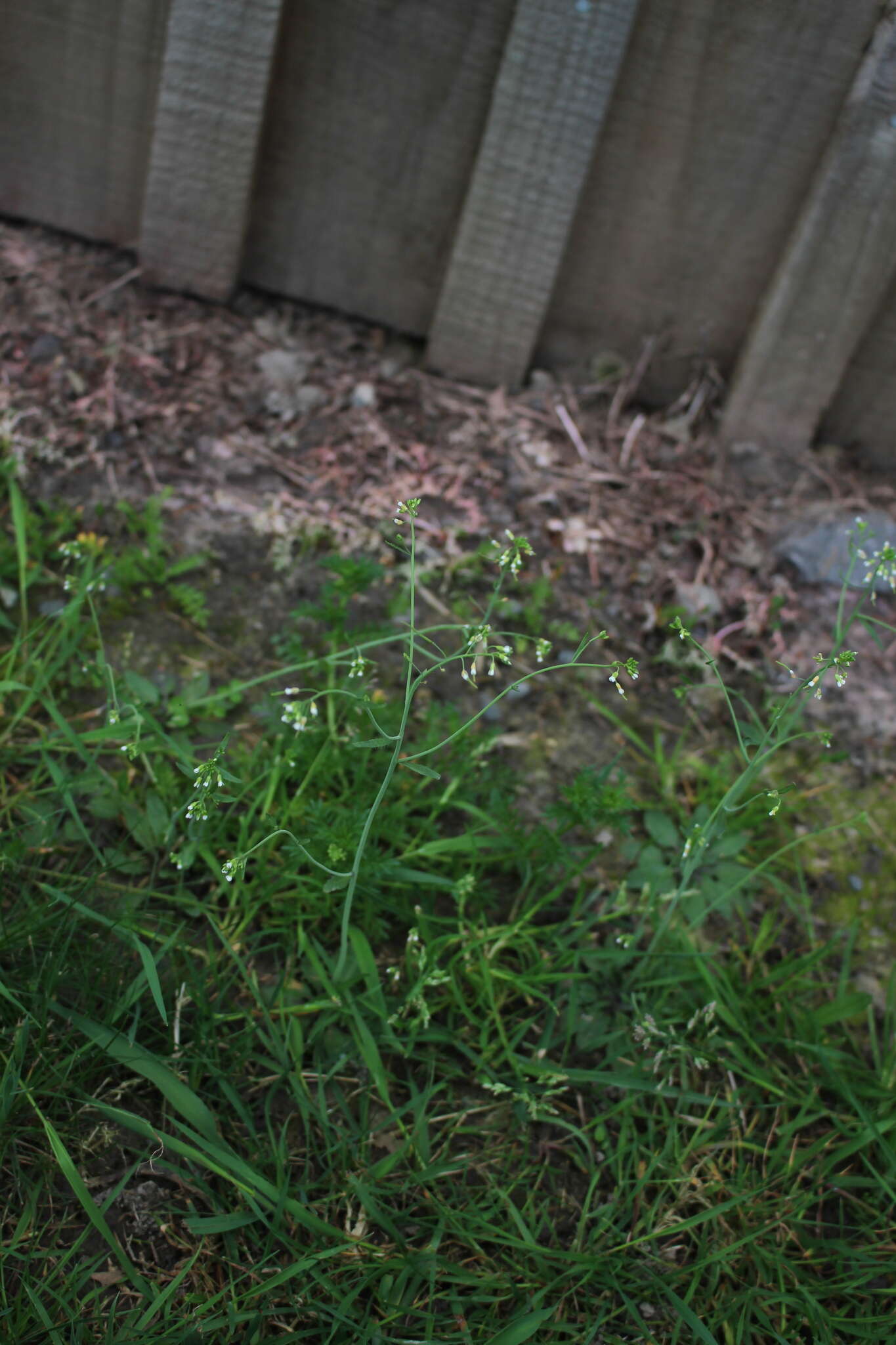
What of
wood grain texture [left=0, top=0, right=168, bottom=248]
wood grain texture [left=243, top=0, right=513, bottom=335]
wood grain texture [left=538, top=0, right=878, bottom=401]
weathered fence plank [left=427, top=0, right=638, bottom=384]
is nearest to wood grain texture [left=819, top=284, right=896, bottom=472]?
wood grain texture [left=538, top=0, right=878, bottom=401]

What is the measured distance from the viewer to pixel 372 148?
112 inches

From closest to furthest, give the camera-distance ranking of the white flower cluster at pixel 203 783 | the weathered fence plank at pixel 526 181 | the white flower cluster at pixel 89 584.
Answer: the white flower cluster at pixel 203 783 < the white flower cluster at pixel 89 584 < the weathered fence plank at pixel 526 181

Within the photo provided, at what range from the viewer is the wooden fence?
2617mm

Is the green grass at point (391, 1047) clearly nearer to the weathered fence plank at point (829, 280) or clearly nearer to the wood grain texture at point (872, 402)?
the weathered fence plank at point (829, 280)

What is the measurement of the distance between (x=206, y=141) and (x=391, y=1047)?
242cm

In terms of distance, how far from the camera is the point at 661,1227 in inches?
64.2

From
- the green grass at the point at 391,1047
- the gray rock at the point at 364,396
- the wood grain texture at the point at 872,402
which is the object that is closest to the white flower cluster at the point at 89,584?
the green grass at the point at 391,1047

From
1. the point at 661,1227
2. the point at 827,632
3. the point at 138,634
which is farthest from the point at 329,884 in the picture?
the point at 827,632

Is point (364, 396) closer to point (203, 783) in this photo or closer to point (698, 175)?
point (698, 175)

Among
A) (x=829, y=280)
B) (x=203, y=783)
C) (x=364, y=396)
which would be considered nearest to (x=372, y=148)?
(x=364, y=396)

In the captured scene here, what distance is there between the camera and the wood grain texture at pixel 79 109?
2.71 meters

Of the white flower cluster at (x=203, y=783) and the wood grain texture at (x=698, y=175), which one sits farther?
the wood grain texture at (x=698, y=175)

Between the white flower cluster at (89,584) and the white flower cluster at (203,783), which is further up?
the white flower cluster at (203,783)

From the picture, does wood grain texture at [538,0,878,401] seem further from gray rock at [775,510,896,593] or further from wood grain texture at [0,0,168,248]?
wood grain texture at [0,0,168,248]
